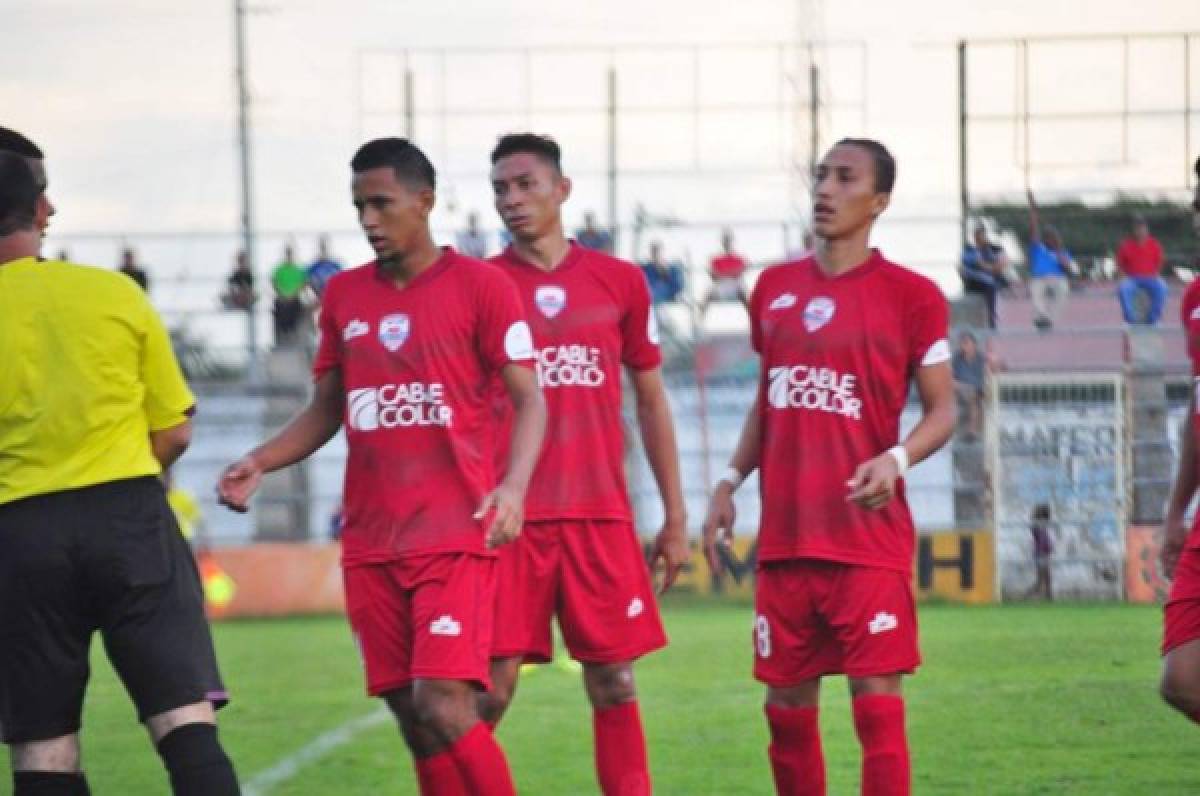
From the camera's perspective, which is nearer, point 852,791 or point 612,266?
point 612,266

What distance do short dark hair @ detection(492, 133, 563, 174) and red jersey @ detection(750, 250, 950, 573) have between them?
4.59ft

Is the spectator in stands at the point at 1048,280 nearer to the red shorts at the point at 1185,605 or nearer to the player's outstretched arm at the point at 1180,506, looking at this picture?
the player's outstretched arm at the point at 1180,506

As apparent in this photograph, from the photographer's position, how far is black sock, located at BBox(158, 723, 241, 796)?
679cm

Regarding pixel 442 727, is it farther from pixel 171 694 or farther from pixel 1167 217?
pixel 1167 217

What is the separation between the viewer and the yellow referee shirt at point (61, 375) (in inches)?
269

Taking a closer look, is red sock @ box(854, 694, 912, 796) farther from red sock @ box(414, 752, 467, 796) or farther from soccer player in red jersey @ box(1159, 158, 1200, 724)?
red sock @ box(414, 752, 467, 796)

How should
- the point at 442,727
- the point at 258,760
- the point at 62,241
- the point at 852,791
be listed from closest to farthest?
the point at 442,727 < the point at 852,791 < the point at 258,760 < the point at 62,241

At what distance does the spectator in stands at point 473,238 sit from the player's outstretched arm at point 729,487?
19.2 m

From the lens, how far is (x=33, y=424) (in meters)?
6.84

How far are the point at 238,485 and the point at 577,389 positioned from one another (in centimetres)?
168

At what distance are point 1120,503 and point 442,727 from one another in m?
19.1

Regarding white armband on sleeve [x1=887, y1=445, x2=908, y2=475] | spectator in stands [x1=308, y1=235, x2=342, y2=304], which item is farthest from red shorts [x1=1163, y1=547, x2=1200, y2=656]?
spectator in stands [x1=308, y1=235, x2=342, y2=304]

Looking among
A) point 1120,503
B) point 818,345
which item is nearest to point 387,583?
point 818,345

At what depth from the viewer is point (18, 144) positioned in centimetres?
735
